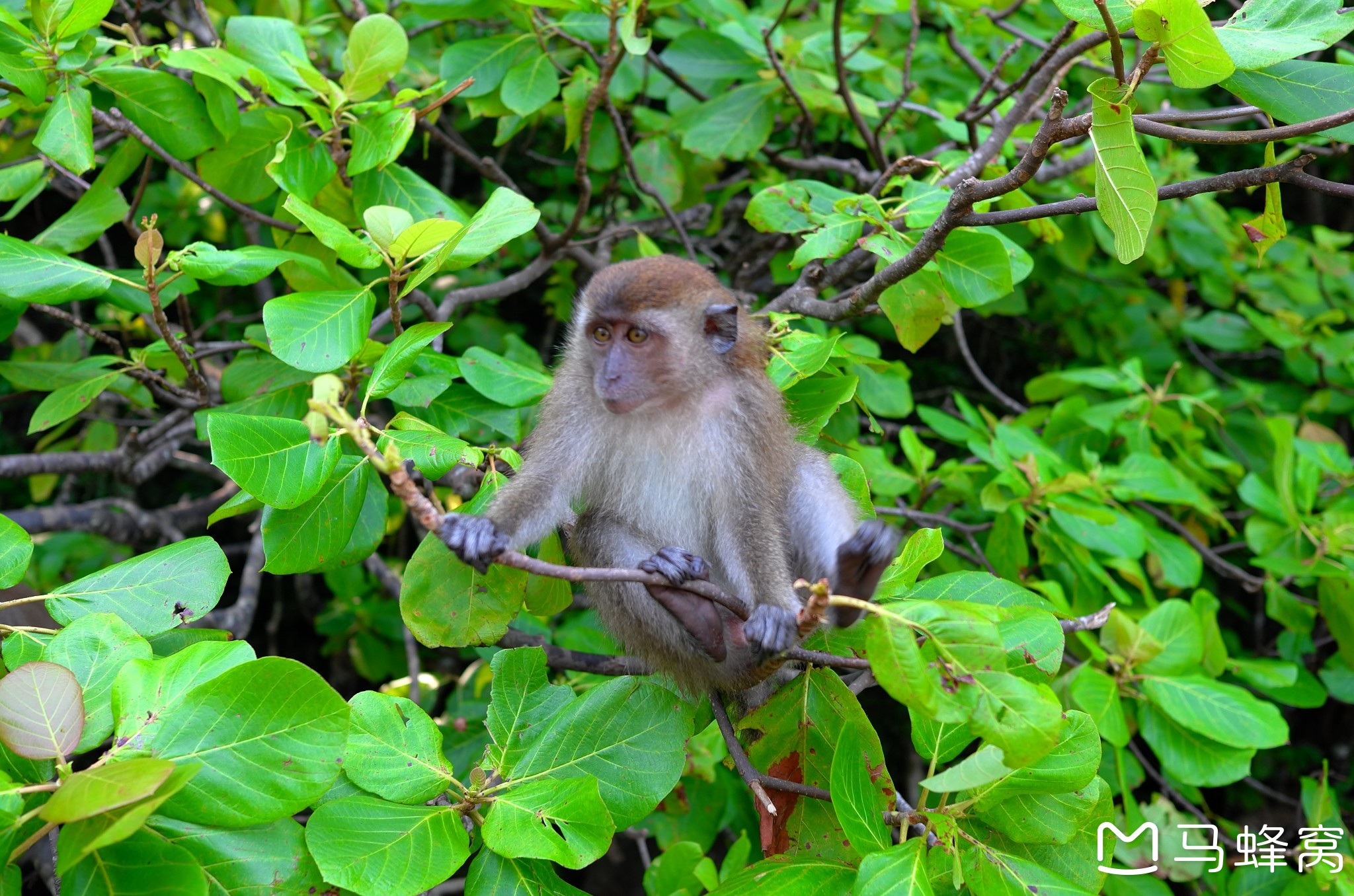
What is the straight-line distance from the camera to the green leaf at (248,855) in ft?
5.33

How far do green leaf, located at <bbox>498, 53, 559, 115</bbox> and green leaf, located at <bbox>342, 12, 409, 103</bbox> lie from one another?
475mm

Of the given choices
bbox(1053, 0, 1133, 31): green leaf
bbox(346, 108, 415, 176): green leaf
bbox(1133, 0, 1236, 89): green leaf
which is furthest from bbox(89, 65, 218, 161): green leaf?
bbox(1133, 0, 1236, 89): green leaf

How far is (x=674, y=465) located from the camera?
9.02 feet

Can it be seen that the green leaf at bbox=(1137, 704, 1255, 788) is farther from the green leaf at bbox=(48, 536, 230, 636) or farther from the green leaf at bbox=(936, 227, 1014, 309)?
the green leaf at bbox=(48, 536, 230, 636)

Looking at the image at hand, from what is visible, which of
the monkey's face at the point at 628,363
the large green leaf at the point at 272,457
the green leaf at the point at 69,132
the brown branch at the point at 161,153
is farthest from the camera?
the brown branch at the point at 161,153

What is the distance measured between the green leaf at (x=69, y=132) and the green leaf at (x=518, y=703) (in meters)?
1.28

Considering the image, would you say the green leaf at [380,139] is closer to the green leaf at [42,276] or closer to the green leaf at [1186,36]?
the green leaf at [42,276]

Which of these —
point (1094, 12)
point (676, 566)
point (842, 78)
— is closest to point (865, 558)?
point (676, 566)

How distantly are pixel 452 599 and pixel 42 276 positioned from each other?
116 centimetres

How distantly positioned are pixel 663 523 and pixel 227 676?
1352 millimetres

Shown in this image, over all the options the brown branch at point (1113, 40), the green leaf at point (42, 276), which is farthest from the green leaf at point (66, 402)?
the brown branch at point (1113, 40)

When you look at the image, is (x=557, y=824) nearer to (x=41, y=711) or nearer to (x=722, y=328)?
(x=41, y=711)

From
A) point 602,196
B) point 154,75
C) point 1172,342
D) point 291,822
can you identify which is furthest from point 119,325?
point 1172,342

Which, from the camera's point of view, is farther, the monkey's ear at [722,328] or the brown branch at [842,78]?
the brown branch at [842,78]
